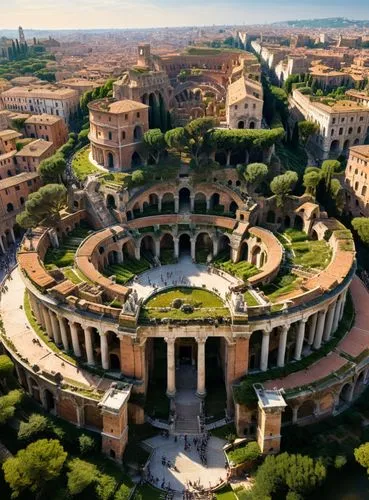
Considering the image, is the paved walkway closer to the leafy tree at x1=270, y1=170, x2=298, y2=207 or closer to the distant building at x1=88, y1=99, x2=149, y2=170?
the distant building at x1=88, y1=99, x2=149, y2=170

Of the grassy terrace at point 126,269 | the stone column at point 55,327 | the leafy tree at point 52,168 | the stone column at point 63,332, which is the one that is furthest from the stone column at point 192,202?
the stone column at point 63,332

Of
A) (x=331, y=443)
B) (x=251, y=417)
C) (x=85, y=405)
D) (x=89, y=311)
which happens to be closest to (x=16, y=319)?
(x=89, y=311)

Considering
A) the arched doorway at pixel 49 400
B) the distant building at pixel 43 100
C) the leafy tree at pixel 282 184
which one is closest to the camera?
the arched doorway at pixel 49 400

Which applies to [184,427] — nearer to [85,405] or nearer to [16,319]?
[85,405]

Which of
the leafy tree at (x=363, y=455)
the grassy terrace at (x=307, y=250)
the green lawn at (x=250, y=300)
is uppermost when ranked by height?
the green lawn at (x=250, y=300)

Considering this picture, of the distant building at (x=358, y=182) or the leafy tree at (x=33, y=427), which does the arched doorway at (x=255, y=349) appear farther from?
the distant building at (x=358, y=182)
